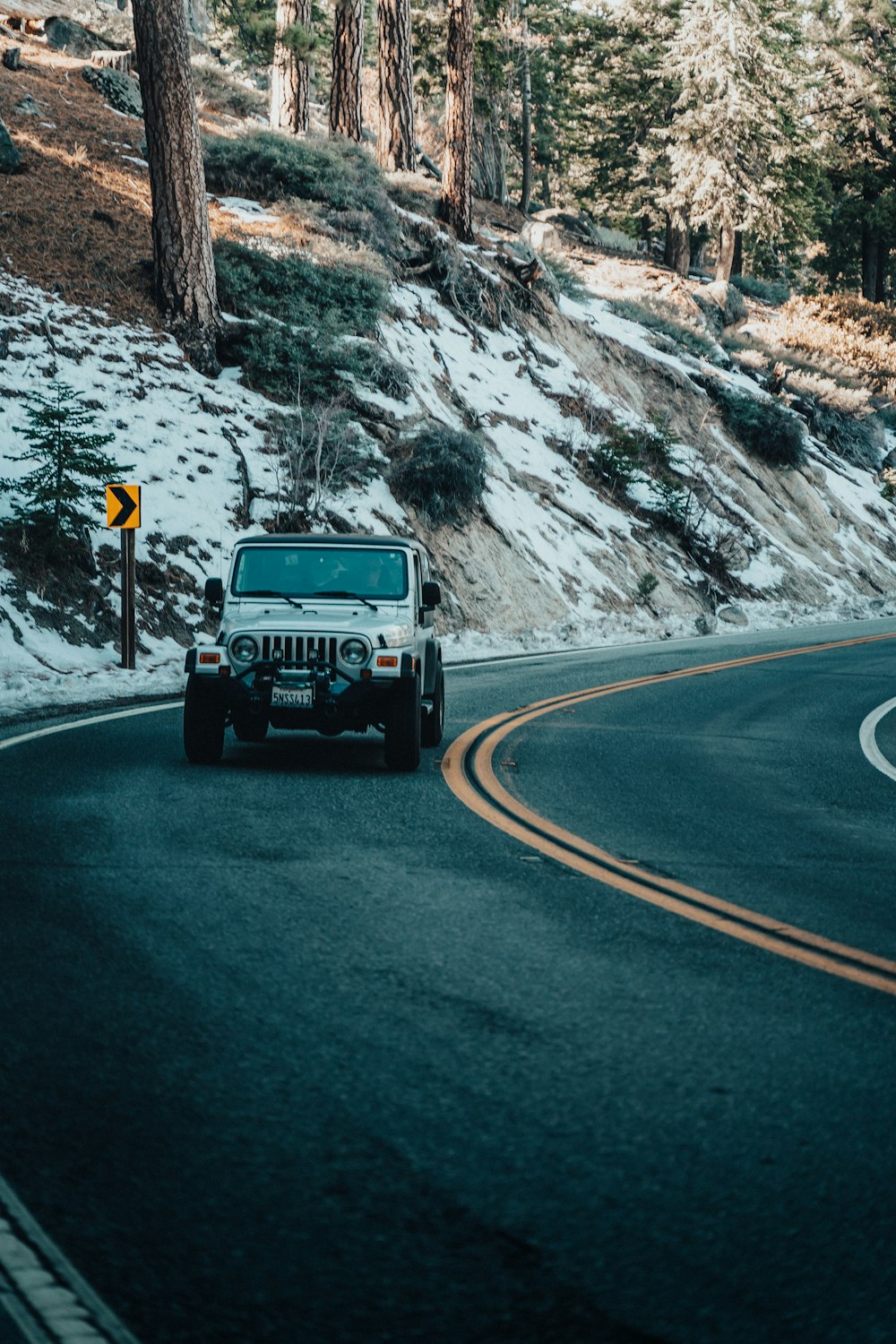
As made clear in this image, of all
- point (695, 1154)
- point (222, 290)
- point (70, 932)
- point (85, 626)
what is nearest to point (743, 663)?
point (85, 626)

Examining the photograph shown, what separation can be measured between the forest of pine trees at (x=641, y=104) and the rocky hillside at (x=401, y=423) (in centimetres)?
272

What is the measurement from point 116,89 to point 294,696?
103ft

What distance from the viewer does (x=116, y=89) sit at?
119 feet

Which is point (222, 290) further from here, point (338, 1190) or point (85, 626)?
point (338, 1190)

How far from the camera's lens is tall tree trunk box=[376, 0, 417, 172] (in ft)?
115

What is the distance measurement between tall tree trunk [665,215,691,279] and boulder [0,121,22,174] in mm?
31750

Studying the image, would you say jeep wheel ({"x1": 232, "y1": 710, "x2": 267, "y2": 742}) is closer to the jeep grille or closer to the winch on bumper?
the winch on bumper

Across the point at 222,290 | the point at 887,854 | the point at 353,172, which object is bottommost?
the point at 887,854

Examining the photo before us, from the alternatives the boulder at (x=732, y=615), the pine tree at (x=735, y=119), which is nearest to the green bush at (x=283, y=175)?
the boulder at (x=732, y=615)

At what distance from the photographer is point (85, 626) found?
18.1m

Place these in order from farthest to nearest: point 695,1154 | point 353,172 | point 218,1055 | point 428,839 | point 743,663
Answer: point 353,172 < point 743,663 < point 428,839 < point 218,1055 < point 695,1154

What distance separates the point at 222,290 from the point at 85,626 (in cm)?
1173

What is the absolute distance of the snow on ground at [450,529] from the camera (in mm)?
19688

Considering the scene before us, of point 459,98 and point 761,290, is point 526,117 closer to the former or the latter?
point 761,290
